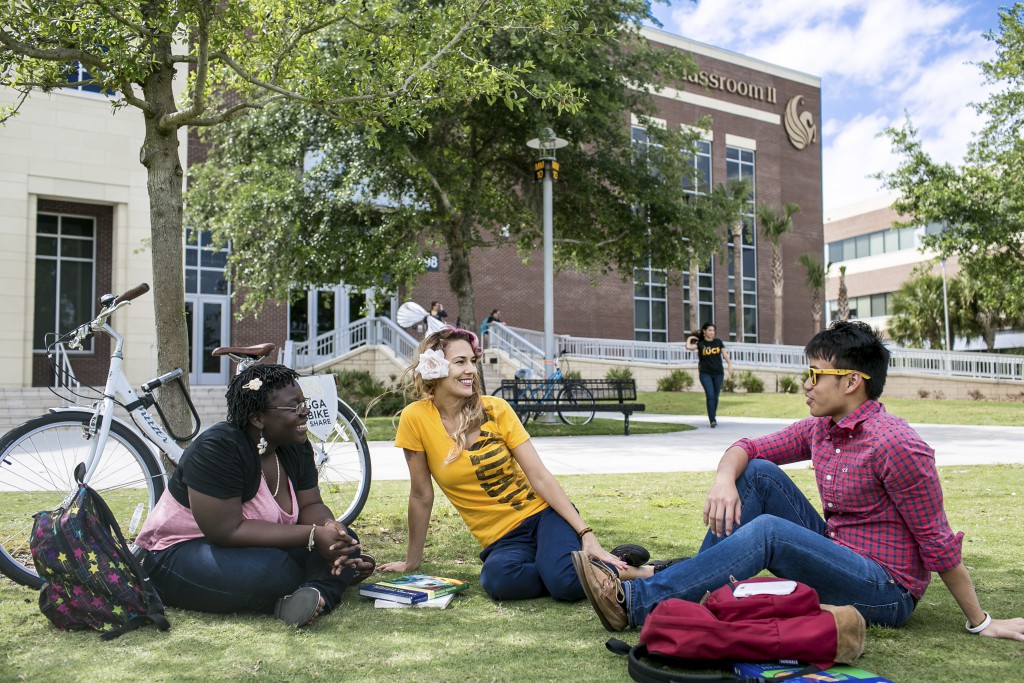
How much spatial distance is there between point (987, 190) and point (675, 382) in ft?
33.9

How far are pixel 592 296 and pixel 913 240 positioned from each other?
117 ft

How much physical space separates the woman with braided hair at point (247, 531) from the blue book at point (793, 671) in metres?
1.67

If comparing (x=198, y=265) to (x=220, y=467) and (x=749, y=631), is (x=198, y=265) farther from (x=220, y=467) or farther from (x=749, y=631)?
(x=749, y=631)

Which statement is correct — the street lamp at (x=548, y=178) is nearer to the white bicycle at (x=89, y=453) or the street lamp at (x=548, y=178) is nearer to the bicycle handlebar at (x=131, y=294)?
the white bicycle at (x=89, y=453)

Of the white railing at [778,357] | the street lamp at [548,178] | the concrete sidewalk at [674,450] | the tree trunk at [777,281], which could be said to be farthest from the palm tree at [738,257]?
the concrete sidewalk at [674,450]

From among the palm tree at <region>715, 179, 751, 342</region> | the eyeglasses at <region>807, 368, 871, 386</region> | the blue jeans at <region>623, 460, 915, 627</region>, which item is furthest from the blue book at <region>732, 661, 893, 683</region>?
the palm tree at <region>715, 179, 751, 342</region>

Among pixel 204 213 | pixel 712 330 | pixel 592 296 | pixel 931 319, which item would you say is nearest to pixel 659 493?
pixel 712 330

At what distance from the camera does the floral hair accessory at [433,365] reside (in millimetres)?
4008

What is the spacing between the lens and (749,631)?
2727mm

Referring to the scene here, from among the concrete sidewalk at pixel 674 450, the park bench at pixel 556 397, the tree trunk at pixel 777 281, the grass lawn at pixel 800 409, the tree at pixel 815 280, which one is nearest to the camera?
the concrete sidewalk at pixel 674 450

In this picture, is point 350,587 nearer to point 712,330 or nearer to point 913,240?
point 712,330

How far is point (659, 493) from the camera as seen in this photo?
749cm

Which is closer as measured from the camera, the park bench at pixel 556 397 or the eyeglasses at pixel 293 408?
the eyeglasses at pixel 293 408

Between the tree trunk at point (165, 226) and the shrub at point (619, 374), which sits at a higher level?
the tree trunk at point (165, 226)
